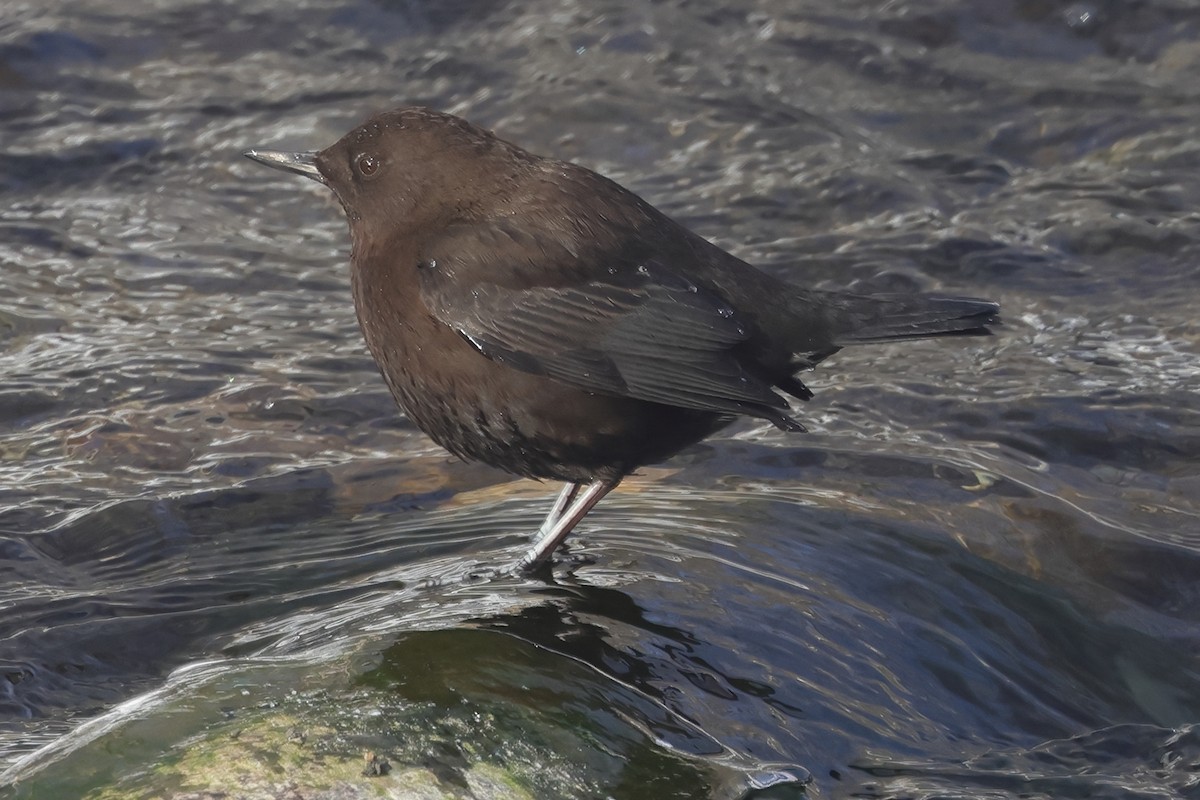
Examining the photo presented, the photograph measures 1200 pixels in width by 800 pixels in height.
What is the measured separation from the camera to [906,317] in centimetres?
429

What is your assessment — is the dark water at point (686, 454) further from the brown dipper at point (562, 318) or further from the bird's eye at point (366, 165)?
the bird's eye at point (366, 165)

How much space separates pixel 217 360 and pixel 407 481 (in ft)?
3.74

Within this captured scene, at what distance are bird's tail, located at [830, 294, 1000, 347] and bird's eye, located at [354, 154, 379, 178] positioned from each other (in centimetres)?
136

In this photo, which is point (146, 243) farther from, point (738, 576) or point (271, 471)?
point (738, 576)

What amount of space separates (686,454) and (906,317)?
112 cm

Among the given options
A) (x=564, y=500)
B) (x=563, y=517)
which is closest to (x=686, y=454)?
(x=564, y=500)

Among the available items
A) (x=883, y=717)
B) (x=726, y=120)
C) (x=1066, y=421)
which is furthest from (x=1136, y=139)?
(x=883, y=717)

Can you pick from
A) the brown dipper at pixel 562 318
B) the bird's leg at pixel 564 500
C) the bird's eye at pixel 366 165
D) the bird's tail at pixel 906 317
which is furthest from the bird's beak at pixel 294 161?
the bird's tail at pixel 906 317

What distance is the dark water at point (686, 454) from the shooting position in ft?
11.3

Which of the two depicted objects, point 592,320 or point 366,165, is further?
point 366,165

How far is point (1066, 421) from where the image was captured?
5.17 meters

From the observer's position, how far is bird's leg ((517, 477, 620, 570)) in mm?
4051

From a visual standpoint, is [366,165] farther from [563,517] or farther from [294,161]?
[563,517]

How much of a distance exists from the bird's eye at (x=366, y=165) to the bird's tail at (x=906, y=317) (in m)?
1.36
